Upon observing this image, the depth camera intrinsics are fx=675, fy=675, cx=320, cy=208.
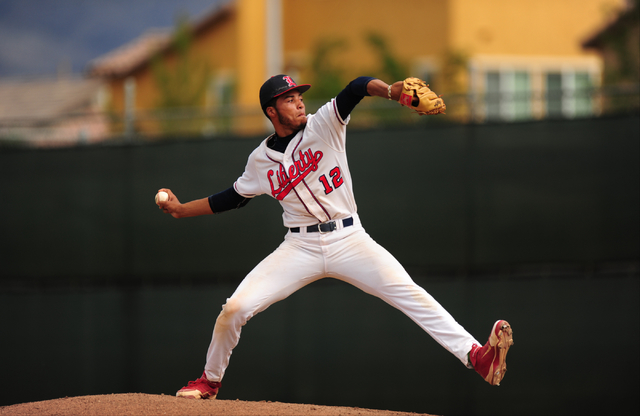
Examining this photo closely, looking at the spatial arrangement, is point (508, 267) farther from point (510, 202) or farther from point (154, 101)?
point (154, 101)

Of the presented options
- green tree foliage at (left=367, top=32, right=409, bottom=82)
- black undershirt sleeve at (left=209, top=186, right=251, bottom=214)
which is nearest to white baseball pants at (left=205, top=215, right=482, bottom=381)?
black undershirt sleeve at (left=209, top=186, right=251, bottom=214)

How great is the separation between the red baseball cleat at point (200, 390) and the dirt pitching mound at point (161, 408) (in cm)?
13

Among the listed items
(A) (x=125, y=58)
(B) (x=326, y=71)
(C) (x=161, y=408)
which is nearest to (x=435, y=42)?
(B) (x=326, y=71)

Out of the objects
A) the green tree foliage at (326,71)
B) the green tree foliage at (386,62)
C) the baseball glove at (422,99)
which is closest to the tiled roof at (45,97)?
the green tree foliage at (326,71)

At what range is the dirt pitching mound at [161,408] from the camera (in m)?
4.18

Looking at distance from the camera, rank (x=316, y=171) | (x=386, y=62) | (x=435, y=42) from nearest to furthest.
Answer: (x=316, y=171), (x=386, y=62), (x=435, y=42)

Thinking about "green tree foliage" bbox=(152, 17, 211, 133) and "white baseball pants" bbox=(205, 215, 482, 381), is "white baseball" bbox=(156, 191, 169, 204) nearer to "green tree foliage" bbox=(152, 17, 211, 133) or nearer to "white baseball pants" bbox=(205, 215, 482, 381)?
"white baseball pants" bbox=(205, 215, 482, 381)

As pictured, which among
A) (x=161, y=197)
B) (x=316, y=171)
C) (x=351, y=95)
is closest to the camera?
(x=351, y=95)

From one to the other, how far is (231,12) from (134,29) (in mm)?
4972

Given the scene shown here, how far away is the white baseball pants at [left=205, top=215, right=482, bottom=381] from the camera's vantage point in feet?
13.7

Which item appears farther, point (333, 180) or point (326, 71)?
point (326, 71)

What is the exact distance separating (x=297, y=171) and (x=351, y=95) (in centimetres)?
60

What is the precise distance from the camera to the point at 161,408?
423 cm

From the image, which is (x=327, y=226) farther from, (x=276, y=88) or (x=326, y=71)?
(x=326, y=71)
